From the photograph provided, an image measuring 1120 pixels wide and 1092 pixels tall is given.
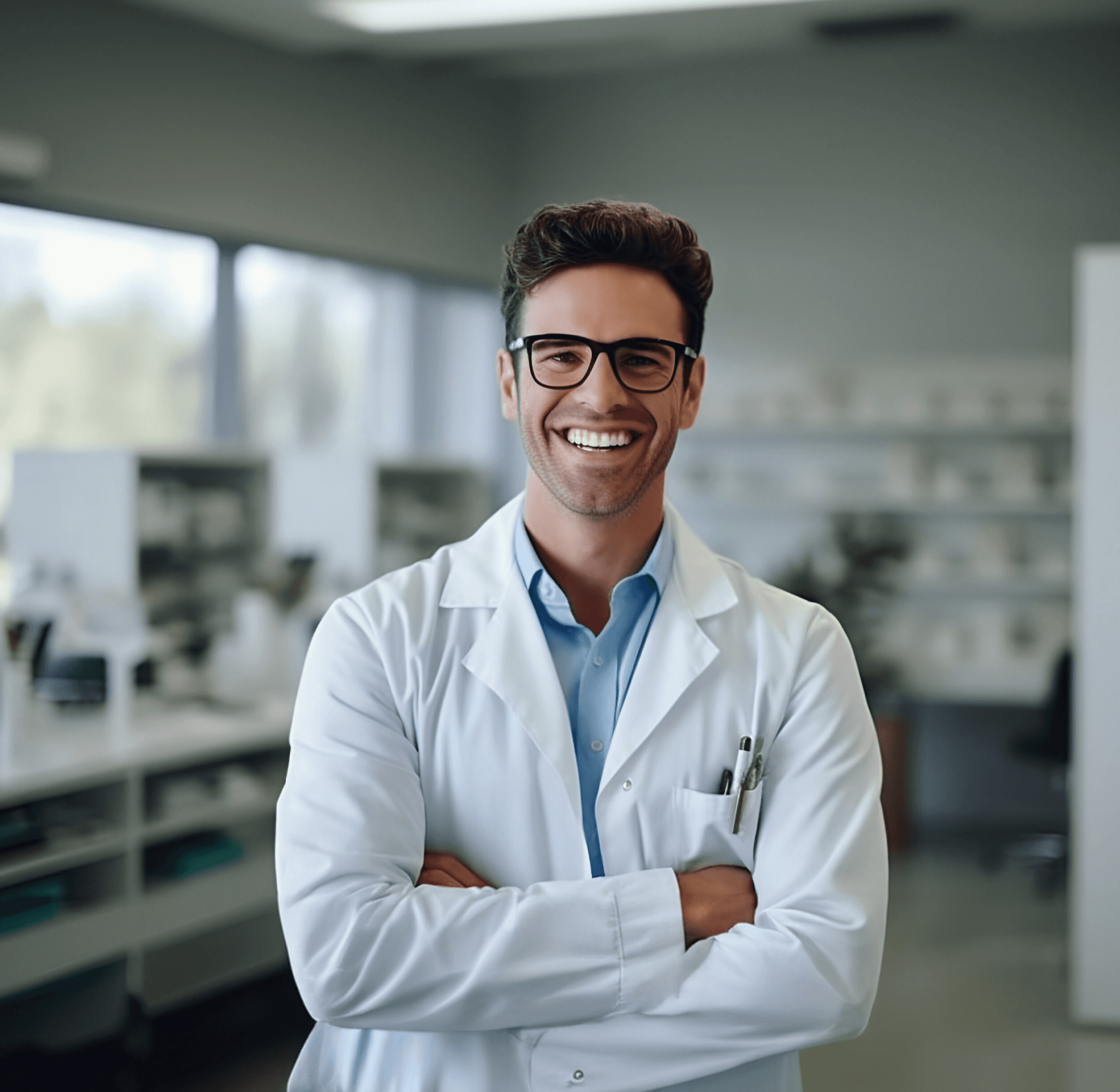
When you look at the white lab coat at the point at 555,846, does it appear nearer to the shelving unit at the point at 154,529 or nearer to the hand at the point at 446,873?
the hand at the point at 446,873

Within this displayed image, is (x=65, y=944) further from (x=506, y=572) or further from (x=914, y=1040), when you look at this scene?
(x=914, y=1040)

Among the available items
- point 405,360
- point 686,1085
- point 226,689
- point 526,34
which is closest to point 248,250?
point 405,360

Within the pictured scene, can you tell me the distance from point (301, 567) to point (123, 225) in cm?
158

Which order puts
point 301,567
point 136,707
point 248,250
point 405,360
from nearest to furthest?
point 136,707
point 301,567
point 248,250
point 405,360

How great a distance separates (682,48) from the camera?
5.73 meters

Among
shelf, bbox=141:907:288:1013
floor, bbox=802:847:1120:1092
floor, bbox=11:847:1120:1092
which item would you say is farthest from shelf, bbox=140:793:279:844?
floor, bbox=802:847:1120:1092

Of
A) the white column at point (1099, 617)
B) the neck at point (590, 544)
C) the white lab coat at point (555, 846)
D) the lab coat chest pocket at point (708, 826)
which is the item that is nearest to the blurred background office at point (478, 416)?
the white column at point (1099, 617)

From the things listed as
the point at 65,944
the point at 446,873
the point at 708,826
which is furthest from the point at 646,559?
the point at 65,944

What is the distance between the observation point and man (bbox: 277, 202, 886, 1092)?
127cm

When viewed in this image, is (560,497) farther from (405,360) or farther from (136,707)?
(405,360)

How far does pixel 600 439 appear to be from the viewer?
1.32m

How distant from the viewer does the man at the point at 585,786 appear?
1.27m

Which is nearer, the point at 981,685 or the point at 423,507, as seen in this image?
the point at 423,507

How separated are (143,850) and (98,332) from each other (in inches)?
82.2
